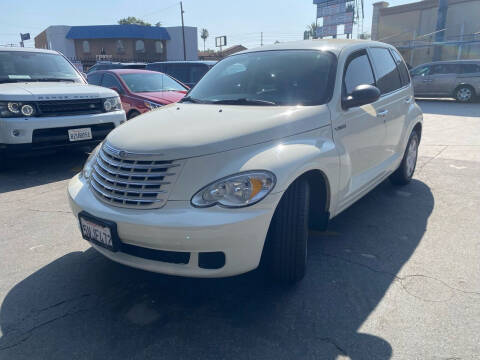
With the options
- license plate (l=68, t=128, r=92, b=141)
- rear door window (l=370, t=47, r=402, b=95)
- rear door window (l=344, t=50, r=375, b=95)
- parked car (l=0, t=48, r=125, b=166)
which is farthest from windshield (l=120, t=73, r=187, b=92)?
rear door window (l=344, t=50, r=375, b=95)

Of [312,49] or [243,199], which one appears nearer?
[243,199]

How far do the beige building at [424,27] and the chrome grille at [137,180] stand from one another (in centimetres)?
2329

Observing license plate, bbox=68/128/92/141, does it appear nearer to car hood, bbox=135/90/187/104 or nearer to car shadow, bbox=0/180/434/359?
car hood, bbox=135/90/187/104

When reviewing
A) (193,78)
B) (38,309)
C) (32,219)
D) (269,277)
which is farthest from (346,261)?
(193,78)

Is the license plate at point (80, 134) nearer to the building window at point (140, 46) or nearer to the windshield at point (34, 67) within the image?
the windshield at point (34, 67)

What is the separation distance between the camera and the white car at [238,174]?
7.27 feet

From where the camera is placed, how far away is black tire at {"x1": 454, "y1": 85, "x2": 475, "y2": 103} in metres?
14.4

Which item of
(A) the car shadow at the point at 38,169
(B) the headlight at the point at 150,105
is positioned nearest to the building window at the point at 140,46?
(B) the headlight at the point at 150,105

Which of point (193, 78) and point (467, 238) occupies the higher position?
point (193, 78)

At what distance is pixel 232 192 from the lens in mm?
2223

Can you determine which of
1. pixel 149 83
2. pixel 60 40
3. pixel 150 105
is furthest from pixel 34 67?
pixel 60 40

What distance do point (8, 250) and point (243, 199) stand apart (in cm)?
235

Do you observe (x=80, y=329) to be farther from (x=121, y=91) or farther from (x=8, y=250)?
(x=121, y=91)

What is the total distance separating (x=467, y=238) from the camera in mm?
3439
